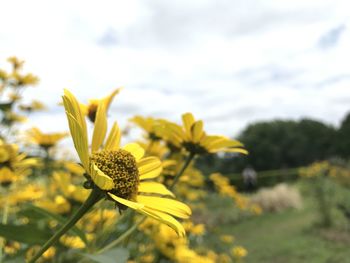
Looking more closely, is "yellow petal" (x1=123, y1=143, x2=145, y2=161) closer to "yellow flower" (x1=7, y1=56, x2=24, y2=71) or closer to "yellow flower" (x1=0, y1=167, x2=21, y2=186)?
"yellow flower" (x1=0, y1=167, x2=21, y2=186)

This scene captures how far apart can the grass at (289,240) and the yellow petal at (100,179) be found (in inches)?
172

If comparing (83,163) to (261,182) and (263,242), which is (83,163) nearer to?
(263,242)

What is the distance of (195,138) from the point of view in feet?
3.81

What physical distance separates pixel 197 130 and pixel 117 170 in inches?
17.7

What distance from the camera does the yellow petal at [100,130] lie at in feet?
2.48

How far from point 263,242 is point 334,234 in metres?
1.31

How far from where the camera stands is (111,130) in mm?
A: 852

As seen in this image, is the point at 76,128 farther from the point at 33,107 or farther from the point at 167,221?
the point at 33,107

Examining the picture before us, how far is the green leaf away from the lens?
634 mm

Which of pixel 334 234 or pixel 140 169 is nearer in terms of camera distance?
pixel 140 169

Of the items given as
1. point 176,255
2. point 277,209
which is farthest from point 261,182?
point 176,255

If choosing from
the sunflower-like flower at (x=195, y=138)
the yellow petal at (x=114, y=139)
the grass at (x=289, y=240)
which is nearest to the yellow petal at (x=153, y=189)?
the yellow petal at (x=114, y=139)

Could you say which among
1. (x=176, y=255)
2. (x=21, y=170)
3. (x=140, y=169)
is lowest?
(x=176, y=255)

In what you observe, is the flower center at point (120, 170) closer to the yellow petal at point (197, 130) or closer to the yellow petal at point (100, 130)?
the yellow petal at point (100, 130)
